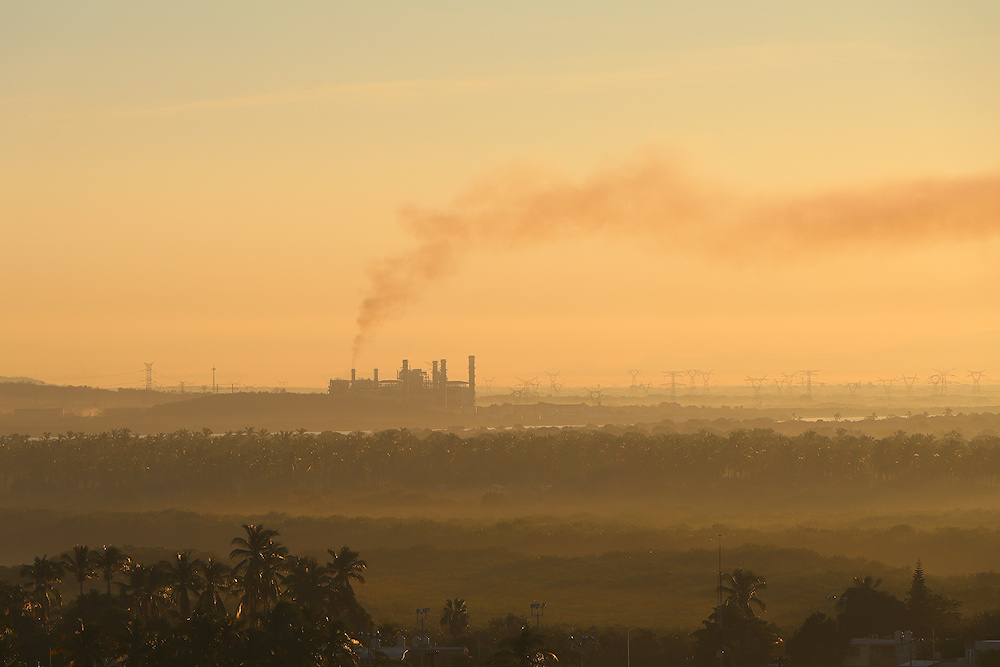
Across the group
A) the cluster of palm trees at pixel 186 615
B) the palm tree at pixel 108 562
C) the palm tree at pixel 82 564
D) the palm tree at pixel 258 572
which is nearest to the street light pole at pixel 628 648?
the cluster of palm trees at pixel 186 615

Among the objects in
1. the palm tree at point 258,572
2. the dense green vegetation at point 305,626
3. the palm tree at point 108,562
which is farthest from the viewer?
the palm tree at point 108,562

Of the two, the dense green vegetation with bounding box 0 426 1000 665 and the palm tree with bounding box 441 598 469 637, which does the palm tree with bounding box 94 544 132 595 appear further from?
the palm tree with bounding box 441 598 469 637

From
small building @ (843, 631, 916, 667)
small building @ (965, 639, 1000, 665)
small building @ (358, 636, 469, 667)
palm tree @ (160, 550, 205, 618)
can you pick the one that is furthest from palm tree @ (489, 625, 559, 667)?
small building @ (843, 631, 916, 667)

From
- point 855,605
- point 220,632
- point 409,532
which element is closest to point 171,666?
point 220,632

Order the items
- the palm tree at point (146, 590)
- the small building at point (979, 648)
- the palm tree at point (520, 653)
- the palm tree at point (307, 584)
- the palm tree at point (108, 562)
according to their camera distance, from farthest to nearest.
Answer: the palm tree at point (108, 562) < the palm tree at point (307, 584) < the palm tree at point (146, 590) < the small building at point (979, 648) < the palm tree at point (520, 653)

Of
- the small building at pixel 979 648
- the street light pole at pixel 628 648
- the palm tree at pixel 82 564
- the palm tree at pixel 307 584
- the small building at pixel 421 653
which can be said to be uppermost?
the palm tree at pixel 82 564

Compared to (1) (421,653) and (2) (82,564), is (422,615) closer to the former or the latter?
(1) (421,653)

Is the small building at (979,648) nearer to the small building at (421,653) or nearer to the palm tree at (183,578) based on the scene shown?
the small building at (421,653)

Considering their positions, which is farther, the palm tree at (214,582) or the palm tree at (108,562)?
the palm tree at (108,562)

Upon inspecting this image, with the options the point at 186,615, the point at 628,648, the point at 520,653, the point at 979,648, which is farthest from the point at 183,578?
the point at 979,648
